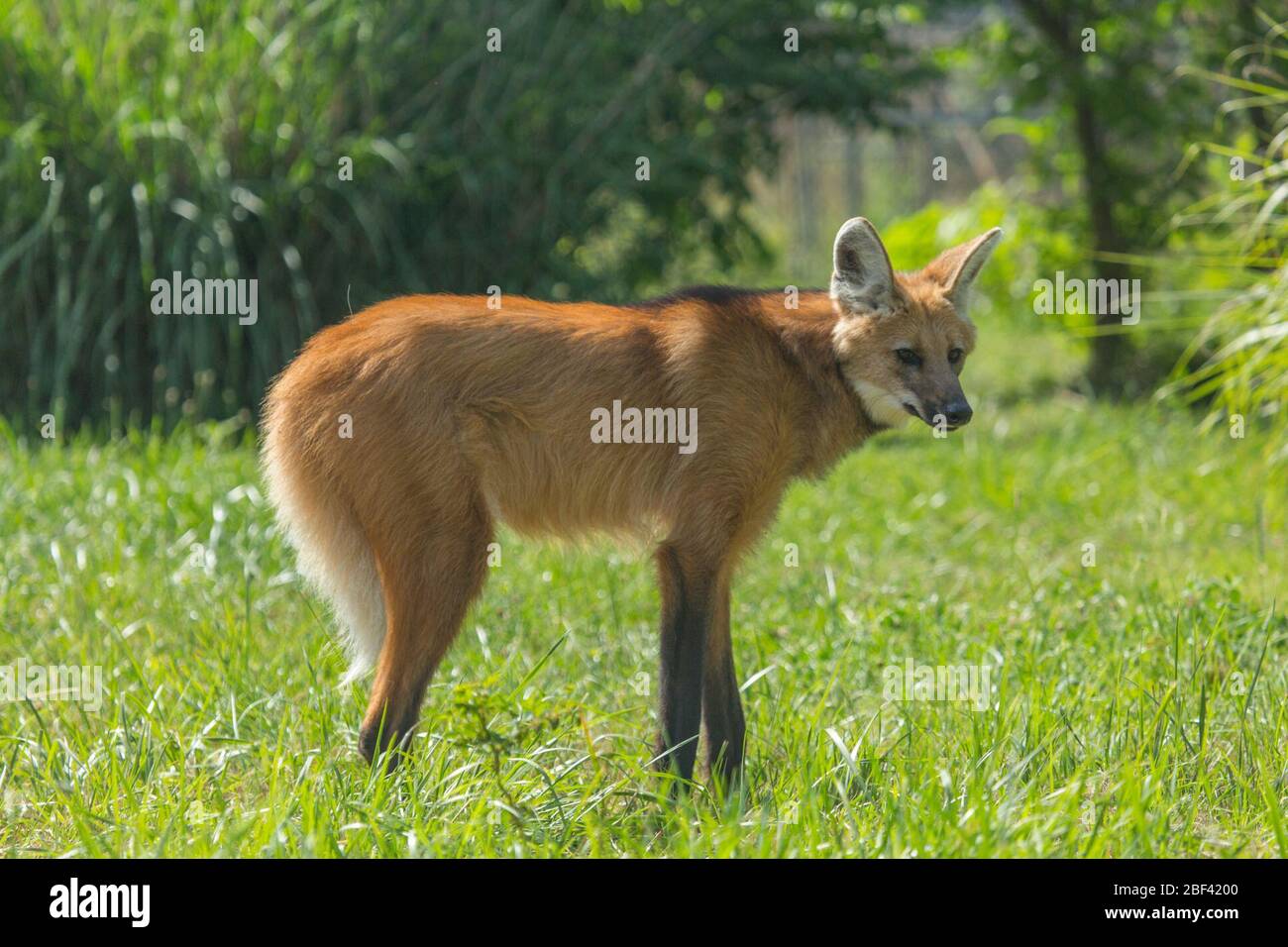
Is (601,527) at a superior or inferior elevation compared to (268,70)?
inferior

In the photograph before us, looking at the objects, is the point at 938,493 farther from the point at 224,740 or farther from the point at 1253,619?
the point at 224,740

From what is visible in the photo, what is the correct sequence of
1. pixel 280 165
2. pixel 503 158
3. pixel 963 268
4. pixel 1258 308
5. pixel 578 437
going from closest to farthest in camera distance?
pixel 578 437, pixel 963 268, pixel 1258 308, pixel 280 165, pixel 503 158

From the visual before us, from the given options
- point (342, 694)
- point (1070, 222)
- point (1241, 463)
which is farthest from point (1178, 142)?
point (342, 694)

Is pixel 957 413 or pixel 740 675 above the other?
pixel 957 413

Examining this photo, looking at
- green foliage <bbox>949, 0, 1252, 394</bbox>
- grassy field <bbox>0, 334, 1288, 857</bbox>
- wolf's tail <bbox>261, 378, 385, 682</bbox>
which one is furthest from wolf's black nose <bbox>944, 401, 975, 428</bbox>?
green foliage <bbox>949, 0, 1252, 394</bbox>

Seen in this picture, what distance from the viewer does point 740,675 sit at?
3.61 m

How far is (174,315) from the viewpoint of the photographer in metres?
6.05

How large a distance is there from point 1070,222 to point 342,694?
6438mm

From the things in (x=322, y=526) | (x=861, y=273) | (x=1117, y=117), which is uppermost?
(x=1117, y=117)

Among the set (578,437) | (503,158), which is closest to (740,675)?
(578,437)

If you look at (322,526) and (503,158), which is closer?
(322,526)

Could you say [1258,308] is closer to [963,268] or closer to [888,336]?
[963,268]

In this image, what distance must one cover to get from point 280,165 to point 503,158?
1.05 metres

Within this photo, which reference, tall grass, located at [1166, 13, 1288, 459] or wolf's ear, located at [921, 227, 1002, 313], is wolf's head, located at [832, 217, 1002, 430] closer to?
wolf's ear, located at [921, 227, 1002, 313]
